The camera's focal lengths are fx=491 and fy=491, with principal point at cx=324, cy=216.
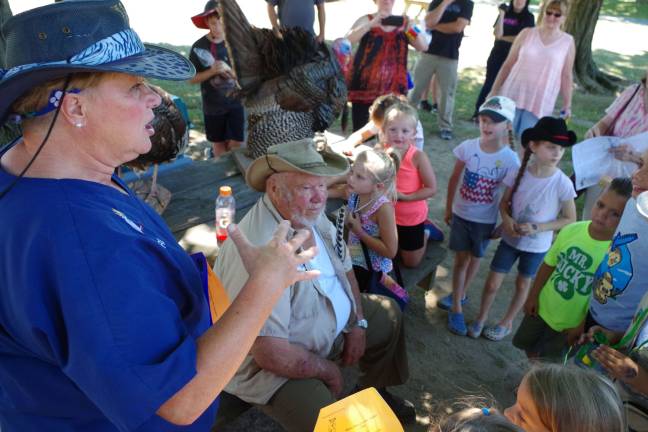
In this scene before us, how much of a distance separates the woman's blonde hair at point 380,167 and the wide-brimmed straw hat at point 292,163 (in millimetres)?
441

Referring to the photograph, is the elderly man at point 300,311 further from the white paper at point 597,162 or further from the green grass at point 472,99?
the green grass at point 472,99

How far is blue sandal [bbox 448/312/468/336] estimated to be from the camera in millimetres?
3502

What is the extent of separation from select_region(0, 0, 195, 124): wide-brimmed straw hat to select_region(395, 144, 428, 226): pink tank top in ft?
7.36

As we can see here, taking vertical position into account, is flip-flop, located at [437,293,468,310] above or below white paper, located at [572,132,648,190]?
below

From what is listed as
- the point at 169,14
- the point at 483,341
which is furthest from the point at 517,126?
the point at 169,14

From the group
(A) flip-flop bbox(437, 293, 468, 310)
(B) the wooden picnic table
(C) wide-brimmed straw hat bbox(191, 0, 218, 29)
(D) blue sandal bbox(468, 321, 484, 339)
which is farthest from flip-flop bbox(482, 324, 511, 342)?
(C) wide-brimmed straw hat bbox(191, 0, 218, 29)

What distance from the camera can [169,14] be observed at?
12.9 meters

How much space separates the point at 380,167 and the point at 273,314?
1.10 metres

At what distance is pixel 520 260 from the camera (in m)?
3.28

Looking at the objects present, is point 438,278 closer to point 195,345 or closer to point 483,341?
point 483,341

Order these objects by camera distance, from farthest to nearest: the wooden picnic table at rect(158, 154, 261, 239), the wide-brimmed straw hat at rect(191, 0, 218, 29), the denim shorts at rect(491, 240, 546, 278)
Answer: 1. the wide-brimmed straw hat at rect(191, 0, 218, 29)
2. the denim shorts at rect(491, 240, 546, 278)
3. the wooden picnic table at rect(158, 154, 261, 239)

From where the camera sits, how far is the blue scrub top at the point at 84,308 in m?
0.94

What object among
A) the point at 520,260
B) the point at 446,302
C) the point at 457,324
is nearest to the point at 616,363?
the point at 520,260

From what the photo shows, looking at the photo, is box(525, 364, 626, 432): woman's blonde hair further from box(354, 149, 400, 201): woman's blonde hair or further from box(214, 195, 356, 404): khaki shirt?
box(354, 149, 400, 201): woman's blonde hair
